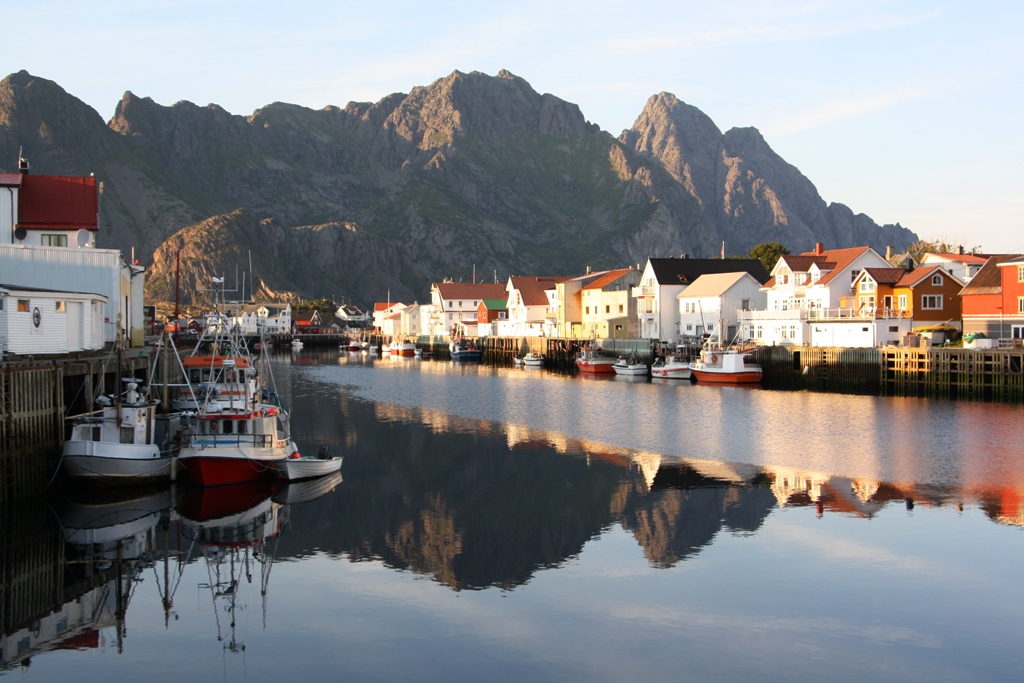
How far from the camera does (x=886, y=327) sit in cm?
7412

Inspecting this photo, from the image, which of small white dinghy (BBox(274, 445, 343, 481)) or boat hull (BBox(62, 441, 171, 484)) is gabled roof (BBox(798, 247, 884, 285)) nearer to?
small white dinghy (BBox(274, 445, 343, 481))

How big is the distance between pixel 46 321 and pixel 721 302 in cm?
6926

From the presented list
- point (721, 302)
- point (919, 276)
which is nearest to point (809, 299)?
point (721, 302)

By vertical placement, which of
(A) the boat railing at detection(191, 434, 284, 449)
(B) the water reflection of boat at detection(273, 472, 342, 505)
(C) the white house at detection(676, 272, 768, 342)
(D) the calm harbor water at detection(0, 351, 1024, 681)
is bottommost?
(D) the calm harbor water at detection(0, 351, 1024, 681)

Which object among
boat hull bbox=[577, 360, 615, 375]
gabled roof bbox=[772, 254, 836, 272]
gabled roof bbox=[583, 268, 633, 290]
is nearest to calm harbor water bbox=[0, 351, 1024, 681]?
gabled roof bbox=[772, 254, 836, 272]

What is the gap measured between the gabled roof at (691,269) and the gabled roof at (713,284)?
2056 mm

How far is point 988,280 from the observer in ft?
224

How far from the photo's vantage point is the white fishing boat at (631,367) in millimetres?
87875

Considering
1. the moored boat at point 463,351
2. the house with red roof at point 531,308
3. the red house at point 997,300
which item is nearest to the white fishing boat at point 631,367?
the red house at point 997,300

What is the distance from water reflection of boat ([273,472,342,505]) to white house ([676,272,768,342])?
60913mm

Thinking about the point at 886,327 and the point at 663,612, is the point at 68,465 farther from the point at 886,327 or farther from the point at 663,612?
the point at 886,327

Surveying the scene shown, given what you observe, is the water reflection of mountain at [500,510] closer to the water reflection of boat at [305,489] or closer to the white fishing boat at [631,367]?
the water reflection of boat at [305,489]

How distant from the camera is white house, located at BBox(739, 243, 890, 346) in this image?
79875 mm

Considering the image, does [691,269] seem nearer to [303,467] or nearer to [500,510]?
[303,467]
